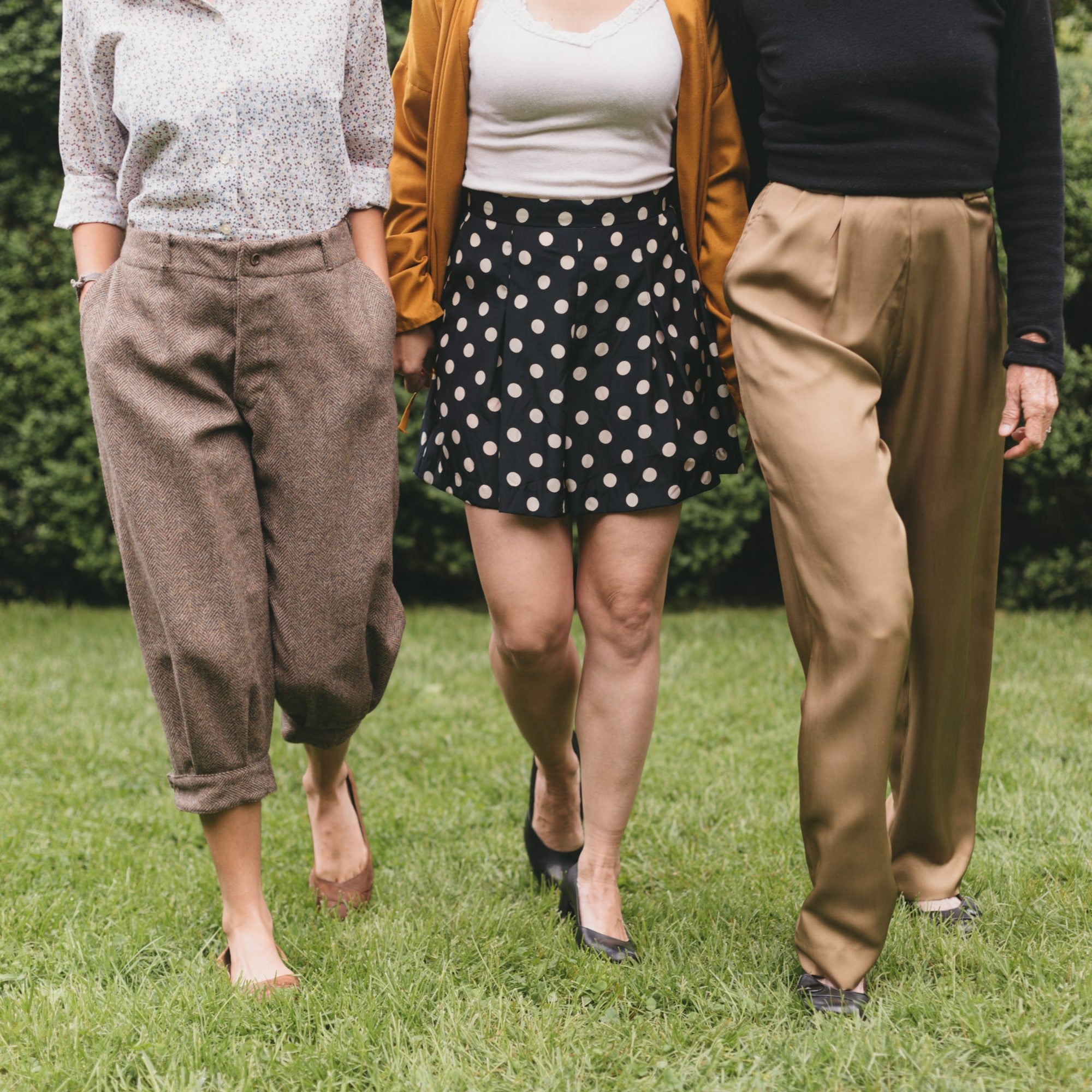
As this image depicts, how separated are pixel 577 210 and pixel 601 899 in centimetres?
145

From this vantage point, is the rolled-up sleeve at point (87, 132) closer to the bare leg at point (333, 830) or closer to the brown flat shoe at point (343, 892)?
the bare leg at point (333, 830)

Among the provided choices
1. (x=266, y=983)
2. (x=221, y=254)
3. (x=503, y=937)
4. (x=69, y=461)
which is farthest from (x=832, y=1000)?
(x=69, y=461)

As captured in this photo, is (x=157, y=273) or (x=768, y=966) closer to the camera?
(x=157, y=273)

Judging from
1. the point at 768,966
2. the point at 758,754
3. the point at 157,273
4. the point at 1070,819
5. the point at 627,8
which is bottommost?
the point at 758,754

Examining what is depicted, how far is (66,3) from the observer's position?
96.0 inches

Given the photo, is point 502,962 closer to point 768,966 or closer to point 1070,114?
point 768,966

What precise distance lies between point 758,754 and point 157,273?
248 centimetres

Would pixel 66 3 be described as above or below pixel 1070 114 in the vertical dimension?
above

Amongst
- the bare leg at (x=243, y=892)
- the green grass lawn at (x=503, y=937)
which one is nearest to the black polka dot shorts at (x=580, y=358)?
the bare leg at (x=243, y=892)

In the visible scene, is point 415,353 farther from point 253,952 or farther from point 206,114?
point 253,952

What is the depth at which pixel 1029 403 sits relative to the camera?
2.39 m

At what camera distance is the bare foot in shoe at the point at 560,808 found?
10.1 ft

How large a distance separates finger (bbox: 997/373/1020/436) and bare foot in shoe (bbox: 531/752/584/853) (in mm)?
1269

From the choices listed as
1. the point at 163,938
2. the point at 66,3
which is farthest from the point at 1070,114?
the point at 163,938
